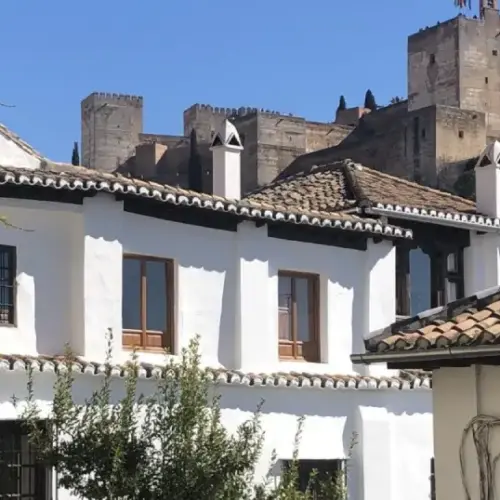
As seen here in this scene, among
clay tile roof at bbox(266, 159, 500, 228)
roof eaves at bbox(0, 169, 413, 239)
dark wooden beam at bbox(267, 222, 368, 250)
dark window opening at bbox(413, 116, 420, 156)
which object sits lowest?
dark wooden beam at bbox(267, 222, 368, 250)

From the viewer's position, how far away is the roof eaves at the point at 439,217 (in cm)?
1853

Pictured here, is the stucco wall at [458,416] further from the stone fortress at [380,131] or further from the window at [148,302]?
the stone fortress at [380,131]

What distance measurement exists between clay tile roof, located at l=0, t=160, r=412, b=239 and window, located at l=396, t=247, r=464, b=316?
65 cm

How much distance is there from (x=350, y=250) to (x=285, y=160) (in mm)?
54640

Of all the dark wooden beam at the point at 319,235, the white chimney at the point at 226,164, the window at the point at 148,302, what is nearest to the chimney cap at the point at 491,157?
the dark wooden beam at the point at 319,235

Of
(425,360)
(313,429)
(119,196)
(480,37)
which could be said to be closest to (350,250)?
(313,429)

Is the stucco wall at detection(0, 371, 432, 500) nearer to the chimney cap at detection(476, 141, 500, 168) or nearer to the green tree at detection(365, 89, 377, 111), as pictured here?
the chimney cap at detection(476, 141, 500, 168)

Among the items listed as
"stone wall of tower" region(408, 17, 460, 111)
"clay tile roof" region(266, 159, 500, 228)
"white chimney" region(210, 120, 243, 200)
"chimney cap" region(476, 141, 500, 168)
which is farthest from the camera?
"stone wall of tower" region(408, 17, 460, 111)

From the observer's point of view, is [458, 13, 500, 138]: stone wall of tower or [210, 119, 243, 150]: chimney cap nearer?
[210, 119, 243, 150]: chimney cap

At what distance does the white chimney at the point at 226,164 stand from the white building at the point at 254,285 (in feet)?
0.08

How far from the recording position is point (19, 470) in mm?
14148

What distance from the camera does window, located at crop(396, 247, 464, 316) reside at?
19172mm

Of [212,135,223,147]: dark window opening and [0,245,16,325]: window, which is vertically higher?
[212,135,223,147]: dark window opening

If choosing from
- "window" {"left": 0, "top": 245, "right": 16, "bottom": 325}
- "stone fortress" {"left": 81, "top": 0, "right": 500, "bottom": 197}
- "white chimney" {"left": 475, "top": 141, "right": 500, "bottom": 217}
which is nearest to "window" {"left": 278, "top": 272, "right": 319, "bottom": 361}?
"white chimney" {"left": 475, "top": 141, "right": 500, "bottom": 217}
